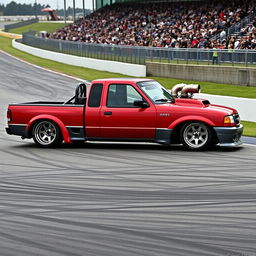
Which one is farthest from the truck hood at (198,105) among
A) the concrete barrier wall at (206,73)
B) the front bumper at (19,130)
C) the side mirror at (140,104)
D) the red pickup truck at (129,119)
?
the concrete barrier wall at (206,73)

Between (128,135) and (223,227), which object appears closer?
(223,227)

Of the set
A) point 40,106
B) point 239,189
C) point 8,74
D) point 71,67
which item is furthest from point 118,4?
point 239,189

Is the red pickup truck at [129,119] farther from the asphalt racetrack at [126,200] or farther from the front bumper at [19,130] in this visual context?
the asphalt racetrack at [126,200]

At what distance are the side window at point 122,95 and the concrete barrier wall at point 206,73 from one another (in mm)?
16250

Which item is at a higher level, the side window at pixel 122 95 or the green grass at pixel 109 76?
the side window at pixel 122 95

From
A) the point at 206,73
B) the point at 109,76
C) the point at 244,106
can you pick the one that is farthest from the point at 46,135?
the point at 109,76

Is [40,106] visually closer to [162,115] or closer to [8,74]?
[162,115]

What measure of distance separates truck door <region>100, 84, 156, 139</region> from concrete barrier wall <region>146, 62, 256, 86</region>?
1630 cm

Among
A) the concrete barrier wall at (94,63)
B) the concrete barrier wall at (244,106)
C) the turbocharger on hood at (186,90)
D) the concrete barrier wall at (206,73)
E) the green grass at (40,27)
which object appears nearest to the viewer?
the turbocharger on hood at (186,90)

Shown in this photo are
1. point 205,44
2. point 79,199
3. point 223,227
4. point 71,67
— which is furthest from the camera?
point 71,67

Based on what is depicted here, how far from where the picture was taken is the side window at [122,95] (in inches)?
573

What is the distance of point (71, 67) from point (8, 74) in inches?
253

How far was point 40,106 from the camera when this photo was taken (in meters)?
15.0

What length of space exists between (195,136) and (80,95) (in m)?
2.90
